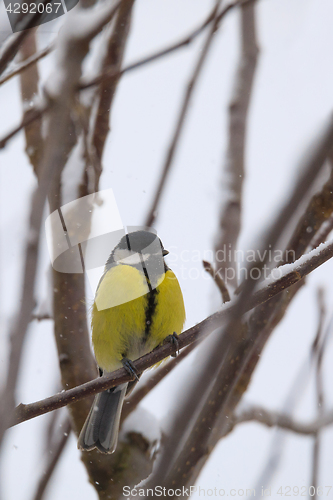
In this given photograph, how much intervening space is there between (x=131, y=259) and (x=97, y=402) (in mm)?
546

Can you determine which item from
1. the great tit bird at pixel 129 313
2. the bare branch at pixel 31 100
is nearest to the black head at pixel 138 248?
the great tit bird at pixel 129 313

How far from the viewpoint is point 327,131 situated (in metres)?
0.36

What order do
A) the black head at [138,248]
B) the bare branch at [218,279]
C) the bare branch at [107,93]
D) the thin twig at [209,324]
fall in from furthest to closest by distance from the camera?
1. the black head at [138,248]
2. the bare branch at [107,93]
3. the bare branch at [218,279]
4. the thin twig at [209,324]

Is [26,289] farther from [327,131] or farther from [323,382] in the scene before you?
[323,382]

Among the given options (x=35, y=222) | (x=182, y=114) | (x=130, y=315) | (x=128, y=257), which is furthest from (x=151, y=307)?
(x=35, y=222)

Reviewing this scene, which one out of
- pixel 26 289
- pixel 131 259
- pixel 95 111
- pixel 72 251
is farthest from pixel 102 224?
pixel 26 289

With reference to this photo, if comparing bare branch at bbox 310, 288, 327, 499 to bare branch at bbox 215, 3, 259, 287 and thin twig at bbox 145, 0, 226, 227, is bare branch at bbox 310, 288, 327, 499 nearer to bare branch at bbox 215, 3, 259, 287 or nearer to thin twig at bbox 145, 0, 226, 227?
bare branch at bbox 215, 3, 259, 287

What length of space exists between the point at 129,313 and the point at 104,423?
0.39m

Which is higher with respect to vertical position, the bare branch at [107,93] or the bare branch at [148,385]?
the bare branch at [107,93]

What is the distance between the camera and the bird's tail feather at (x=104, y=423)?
1.44 m

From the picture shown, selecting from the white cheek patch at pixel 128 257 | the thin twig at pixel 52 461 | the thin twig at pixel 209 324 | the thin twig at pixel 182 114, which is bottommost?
the thin twig at pixel 52 461

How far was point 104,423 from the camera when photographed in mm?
1507

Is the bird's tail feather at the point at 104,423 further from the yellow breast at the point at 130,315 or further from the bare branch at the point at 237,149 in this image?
the bare branch at the point at 237,149

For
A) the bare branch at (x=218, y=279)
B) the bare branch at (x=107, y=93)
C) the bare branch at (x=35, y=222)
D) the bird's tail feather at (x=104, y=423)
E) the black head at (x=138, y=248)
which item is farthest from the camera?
the black head at (x=138, y=248)
